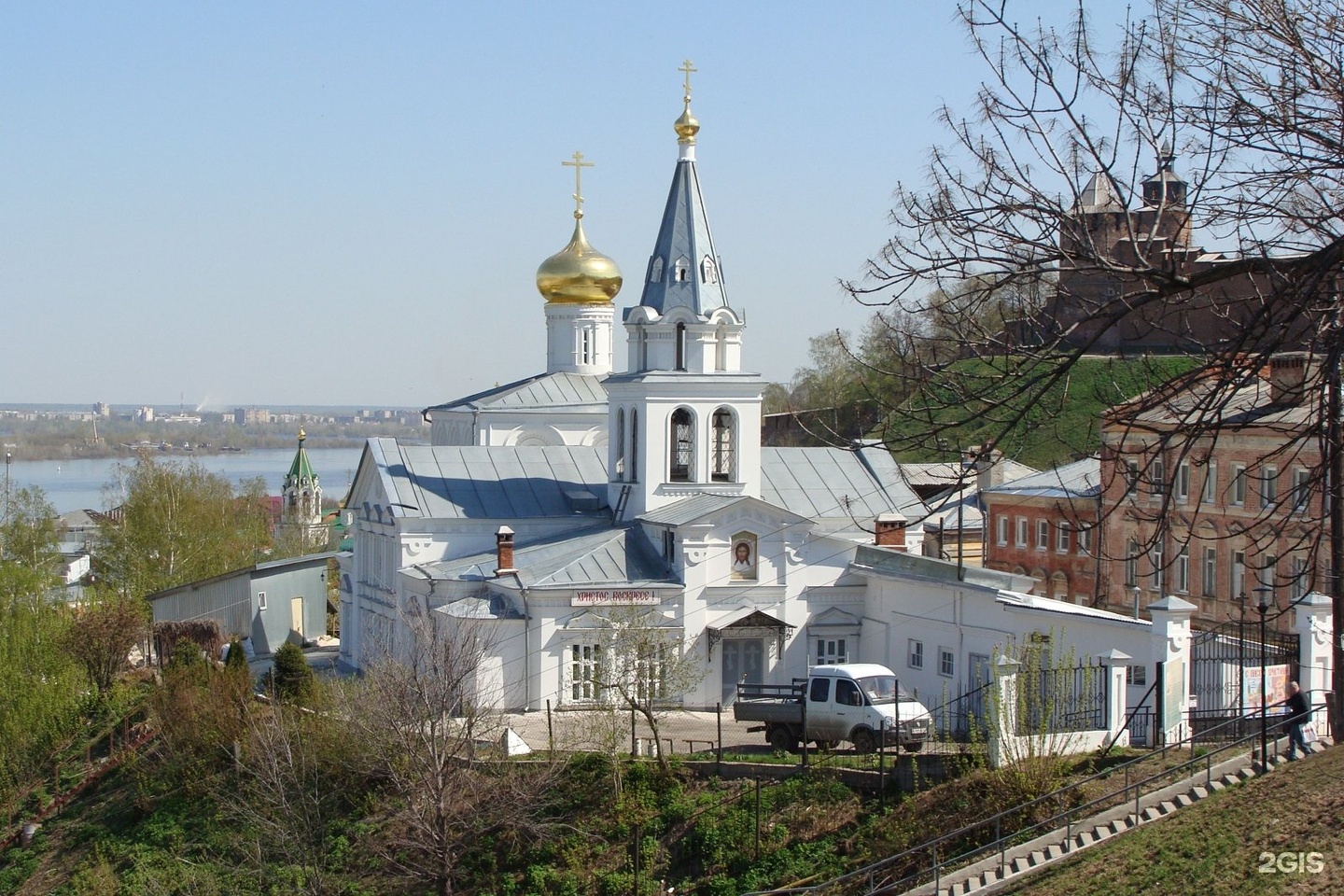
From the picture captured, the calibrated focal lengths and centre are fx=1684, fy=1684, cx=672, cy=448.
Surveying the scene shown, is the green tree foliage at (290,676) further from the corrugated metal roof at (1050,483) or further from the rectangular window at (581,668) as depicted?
the corrugated metal roof at (1050,483)

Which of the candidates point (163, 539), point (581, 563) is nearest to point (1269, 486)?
point (581, 563)

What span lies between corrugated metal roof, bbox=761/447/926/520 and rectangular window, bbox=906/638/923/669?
4781mm

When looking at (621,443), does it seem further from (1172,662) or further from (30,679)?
(1172,662)

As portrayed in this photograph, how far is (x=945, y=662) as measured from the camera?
24844mm

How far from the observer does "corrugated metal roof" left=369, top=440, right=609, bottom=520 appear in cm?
2941

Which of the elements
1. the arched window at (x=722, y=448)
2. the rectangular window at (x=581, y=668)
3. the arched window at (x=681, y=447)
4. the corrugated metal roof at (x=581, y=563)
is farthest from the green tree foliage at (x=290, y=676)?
the arched window at (x=722, y=448)

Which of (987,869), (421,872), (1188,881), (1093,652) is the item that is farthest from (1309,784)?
(421,872)

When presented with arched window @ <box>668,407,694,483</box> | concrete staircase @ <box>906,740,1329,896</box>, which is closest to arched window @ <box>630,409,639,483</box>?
arched window @ <box>668,407,694,483</box>

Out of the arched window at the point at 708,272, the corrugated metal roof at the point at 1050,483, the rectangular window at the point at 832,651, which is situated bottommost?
the rectangular window at the point at 832,651

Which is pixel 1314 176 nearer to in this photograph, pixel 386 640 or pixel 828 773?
pixel 828 773

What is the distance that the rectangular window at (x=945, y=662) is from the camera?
970 inches

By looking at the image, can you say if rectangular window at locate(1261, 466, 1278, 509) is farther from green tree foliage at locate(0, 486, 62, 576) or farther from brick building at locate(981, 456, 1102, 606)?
green tree foliage at locate(0, 486, 62, 576)

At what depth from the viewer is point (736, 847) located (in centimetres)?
1953

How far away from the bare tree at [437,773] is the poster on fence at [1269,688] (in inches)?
331
